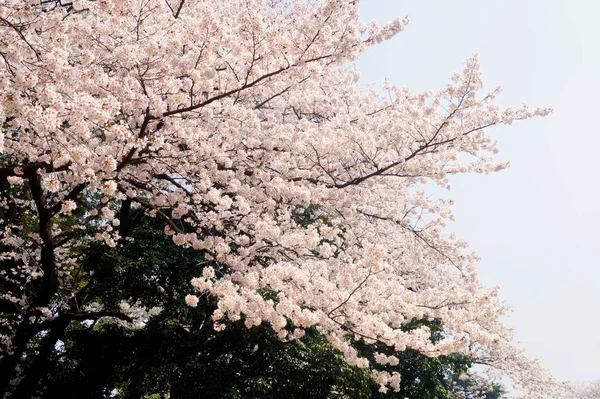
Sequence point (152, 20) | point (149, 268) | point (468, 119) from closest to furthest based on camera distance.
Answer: point (468, 119), point (152, 20), point (149, 268)

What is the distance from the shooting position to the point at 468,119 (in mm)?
6535

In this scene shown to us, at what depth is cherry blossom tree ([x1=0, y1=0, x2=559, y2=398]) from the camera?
15.3 ft

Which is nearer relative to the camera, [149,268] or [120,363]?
[149,268]

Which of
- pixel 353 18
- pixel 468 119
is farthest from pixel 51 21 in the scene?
pixel 468 119

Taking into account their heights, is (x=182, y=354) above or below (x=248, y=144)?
below

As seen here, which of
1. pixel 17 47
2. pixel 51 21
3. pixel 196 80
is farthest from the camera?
pixel 196 80

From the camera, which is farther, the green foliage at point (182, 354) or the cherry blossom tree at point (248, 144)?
the green foliage at point (182, 354)

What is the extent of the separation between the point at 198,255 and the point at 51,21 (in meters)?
7.62

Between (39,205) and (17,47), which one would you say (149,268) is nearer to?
(39,205)

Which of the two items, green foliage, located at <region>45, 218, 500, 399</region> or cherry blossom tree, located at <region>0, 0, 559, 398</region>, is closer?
cherry blossom tree, located at <region>0, 0, 559, 398</region>

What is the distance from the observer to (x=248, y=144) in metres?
7.20

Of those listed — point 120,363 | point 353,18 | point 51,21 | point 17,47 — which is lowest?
point 120,363

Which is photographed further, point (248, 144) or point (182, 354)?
point (182, 354)

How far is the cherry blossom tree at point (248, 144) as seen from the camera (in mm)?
4676
